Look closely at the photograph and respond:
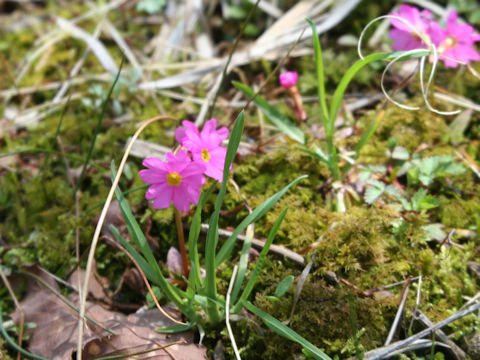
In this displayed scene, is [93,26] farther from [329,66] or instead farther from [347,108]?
[347,108]

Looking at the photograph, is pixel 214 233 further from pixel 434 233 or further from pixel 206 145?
pixel 434 233

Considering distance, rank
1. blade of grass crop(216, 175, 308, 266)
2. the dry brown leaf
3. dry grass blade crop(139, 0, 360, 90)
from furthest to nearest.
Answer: dry grass blade crop(139, 0, 360, 90), the dry brown leaf, blade of grass crop(216, 175, 308, 266)

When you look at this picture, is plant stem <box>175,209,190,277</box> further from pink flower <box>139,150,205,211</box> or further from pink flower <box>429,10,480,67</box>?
pink flower <box>429,10,480,67</box>

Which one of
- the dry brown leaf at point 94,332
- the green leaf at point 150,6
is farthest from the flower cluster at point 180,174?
the green leaf at point 150,6

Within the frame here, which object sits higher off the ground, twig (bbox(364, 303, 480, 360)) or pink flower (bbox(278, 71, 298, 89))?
pink flower (bbox(278, 71, 298, 89))

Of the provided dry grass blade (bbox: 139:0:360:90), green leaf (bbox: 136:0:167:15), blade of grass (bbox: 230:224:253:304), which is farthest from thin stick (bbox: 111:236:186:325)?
green leaf (bbox: 136:0:167:15)

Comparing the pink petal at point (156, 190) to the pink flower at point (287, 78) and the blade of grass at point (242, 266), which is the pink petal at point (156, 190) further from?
the pink flower at point (287, 78)
